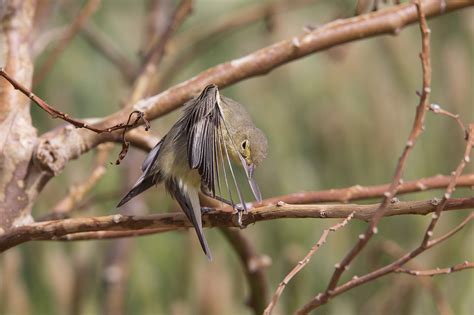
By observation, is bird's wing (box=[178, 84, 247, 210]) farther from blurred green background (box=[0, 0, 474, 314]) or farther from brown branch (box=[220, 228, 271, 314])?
blurred green background (box=[0, 0, 474, 314])

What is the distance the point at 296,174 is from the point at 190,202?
1.42m

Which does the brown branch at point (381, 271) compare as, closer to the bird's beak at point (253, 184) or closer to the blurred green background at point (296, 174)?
the bird's beak at point (253, 184)

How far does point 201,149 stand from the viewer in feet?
3.95

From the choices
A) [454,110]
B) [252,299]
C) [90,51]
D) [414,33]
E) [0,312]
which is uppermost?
[90,51]

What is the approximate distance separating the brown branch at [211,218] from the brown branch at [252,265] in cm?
42

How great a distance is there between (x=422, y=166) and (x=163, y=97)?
1.42 m

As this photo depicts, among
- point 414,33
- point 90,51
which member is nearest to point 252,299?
point 414,33

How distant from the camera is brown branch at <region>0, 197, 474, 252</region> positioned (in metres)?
0.97

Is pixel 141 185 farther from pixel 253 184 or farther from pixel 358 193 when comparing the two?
pixel 358 193

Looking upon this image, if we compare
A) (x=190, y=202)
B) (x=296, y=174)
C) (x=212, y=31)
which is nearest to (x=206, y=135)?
(x=190, y=202)

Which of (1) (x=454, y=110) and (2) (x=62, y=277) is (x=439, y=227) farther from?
(2) (x=62, y=277)

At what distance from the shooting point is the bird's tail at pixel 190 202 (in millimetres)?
1149

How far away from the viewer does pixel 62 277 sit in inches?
101

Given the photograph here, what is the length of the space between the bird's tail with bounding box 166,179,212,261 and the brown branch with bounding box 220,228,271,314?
25 cm
